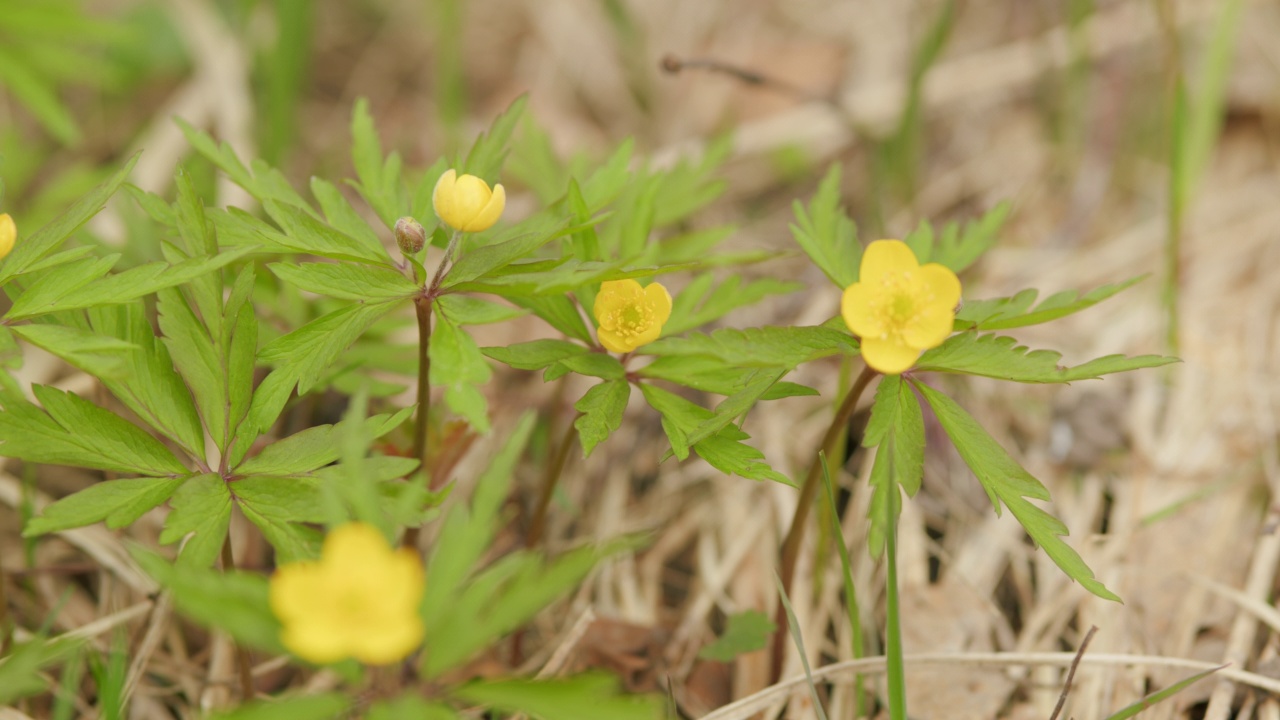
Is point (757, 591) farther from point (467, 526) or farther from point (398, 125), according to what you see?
point (398, 125)

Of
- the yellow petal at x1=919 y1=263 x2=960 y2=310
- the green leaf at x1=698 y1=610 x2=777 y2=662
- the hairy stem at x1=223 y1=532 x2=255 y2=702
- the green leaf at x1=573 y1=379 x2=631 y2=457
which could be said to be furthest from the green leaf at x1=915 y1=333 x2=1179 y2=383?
the hairy stem at x1=223 y1=532 x2=255 y2=702

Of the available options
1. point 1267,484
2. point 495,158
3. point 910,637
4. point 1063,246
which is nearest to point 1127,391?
point 1267,484

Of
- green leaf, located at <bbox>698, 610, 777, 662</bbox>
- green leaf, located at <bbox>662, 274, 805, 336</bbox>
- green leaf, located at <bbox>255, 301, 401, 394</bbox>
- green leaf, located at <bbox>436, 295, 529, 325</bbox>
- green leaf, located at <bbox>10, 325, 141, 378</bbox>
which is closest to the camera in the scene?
green leaf, located at <bbox>10, 325, 141, 378</bbox>

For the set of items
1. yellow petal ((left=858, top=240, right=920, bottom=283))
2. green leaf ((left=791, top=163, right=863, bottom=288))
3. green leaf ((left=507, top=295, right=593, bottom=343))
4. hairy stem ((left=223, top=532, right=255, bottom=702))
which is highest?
green leaf ((left=791, top=163, right=863, bottom=288))

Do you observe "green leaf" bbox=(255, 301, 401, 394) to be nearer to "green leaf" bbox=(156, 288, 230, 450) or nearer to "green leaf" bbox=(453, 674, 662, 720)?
"green leaf" bbox=(156, 288, 230, 450)

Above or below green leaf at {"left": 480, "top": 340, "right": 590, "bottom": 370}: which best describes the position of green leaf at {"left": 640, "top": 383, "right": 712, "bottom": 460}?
below

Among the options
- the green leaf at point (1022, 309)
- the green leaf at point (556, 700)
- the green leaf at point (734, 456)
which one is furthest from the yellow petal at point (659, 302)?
the green leaf at point (556, 700)
